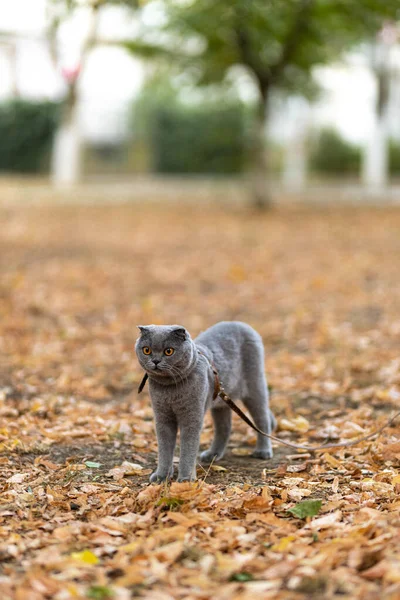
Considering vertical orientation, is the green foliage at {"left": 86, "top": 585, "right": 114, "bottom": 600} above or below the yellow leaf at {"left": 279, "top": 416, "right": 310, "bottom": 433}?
below

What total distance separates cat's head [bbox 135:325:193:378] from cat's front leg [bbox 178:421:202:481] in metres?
0.36

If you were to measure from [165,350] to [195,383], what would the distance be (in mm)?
304

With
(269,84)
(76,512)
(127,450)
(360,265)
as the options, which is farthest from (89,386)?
(269,84)

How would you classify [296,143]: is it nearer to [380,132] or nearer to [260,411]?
[380,132]

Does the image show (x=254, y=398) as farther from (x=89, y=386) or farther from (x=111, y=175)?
(x=111, y=175)

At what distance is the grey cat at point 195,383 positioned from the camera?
4.03m

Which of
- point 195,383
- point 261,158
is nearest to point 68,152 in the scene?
point 261,158

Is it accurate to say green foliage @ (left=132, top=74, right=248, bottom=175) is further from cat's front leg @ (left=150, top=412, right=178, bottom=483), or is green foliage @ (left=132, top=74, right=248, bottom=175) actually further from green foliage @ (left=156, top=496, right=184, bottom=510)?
green foliage @ (left=156, top=496, right=184, bottom=510)

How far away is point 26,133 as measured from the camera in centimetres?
2191

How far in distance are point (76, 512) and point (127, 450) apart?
1.15 m

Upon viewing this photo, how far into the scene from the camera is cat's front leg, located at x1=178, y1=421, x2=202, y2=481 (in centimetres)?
424

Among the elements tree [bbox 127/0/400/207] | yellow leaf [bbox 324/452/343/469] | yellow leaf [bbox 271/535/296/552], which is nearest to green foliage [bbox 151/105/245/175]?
tree [bbox 127/0/400/207]

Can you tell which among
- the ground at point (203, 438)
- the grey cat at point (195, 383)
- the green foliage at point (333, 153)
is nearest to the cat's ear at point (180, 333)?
the grey cat at point (195, 383)

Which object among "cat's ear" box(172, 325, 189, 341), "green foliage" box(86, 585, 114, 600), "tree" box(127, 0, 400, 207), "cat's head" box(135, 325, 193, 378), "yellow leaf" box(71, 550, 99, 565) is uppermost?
"tree" box(127, 0, 400, 207)
